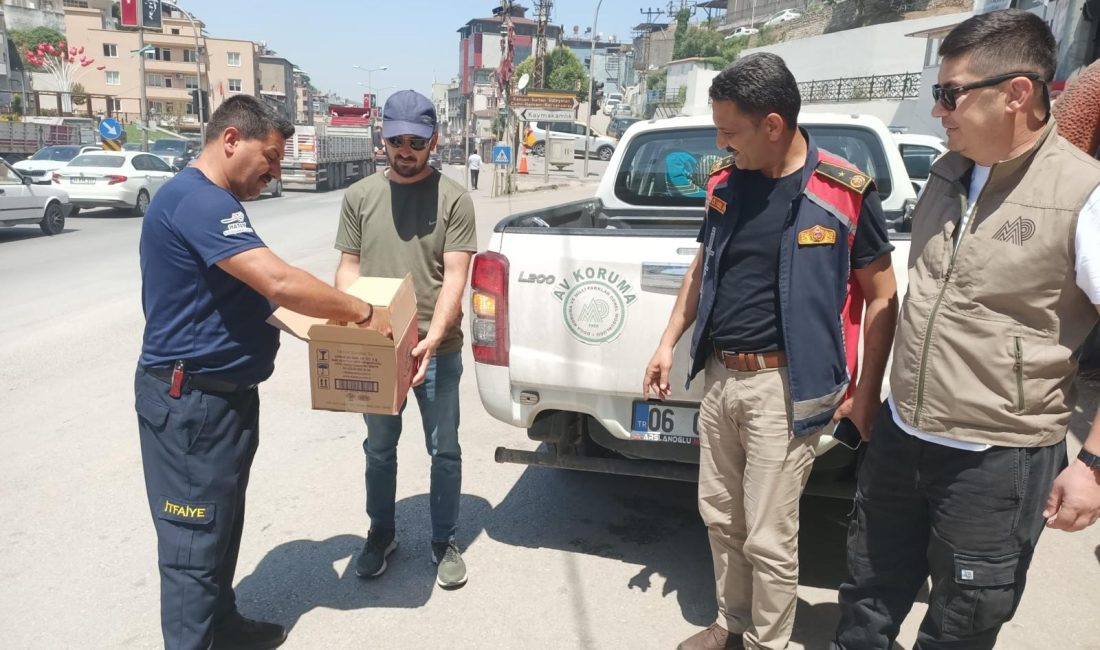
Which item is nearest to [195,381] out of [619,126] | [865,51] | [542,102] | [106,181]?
[106,181]

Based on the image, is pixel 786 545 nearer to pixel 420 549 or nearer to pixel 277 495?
pixel 420 549

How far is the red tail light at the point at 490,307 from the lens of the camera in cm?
335

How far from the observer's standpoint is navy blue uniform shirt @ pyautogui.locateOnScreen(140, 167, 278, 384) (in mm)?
2465

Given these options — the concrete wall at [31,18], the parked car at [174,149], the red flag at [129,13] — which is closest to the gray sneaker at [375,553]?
the parked car at [174,149]

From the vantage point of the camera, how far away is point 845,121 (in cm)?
→ 514

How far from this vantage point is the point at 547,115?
23469mm

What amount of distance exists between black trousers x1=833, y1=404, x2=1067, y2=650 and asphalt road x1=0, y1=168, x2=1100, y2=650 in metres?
0.71

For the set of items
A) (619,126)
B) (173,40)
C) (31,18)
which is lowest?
(619,126)

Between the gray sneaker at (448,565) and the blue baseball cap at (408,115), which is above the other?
the blue baseball cap at (408,115)

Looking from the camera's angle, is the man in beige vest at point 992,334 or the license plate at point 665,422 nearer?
the man in beige vest at point 992,334

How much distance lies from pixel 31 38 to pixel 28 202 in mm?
74762

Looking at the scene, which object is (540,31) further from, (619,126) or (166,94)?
(166,94)

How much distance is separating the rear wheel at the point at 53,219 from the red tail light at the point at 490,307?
1477cm

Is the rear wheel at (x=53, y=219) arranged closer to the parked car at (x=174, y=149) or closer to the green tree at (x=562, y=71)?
the parked car at (x=174, y=149)
